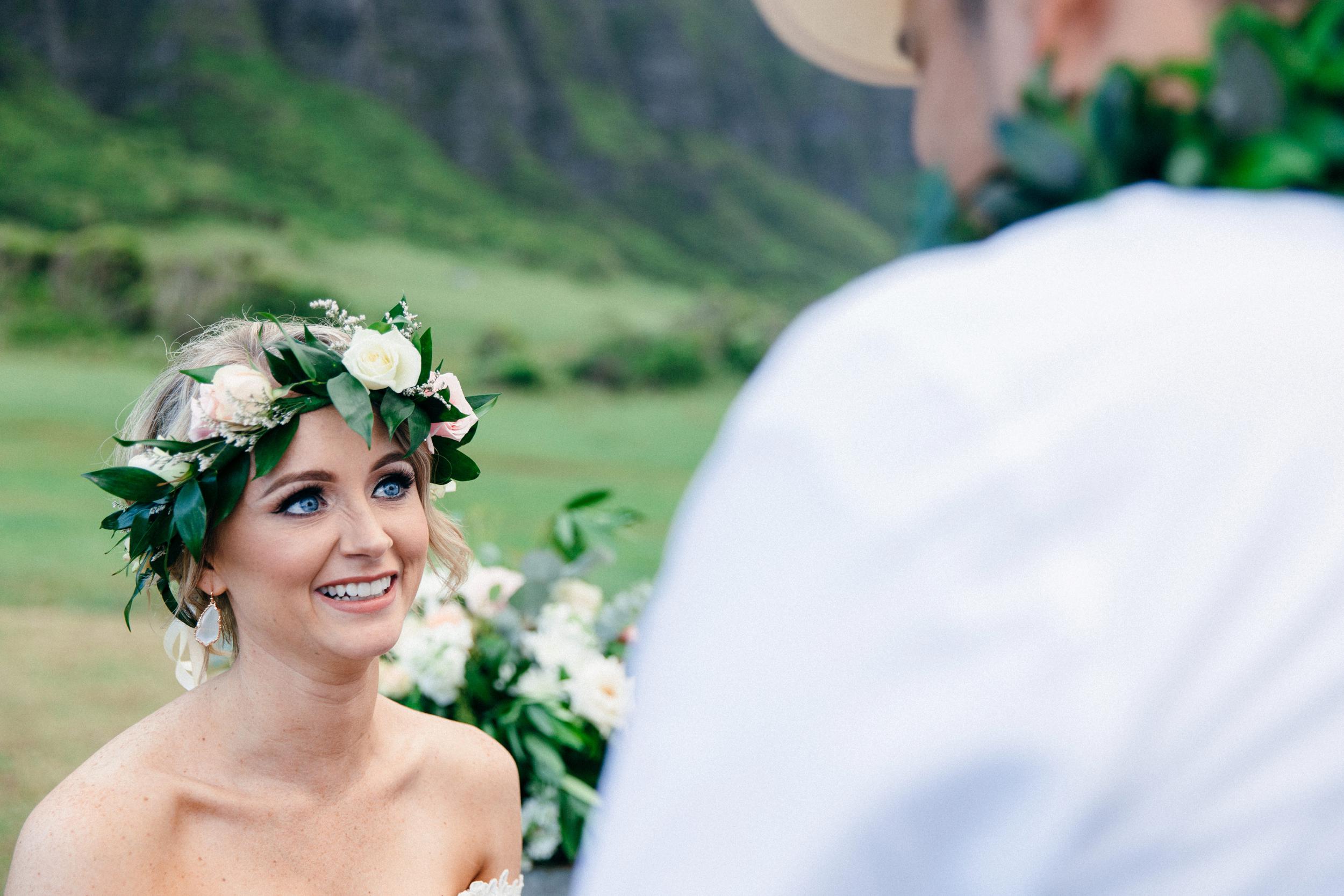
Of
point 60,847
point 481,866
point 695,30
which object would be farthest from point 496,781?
point 695,30

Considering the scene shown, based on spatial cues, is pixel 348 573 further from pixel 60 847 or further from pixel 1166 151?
pixel 1166 151

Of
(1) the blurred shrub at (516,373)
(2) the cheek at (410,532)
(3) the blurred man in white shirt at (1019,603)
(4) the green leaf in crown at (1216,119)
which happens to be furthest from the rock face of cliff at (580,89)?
(3) the blurred man in white shirt at (1019,603)

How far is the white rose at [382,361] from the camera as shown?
5.73 ft

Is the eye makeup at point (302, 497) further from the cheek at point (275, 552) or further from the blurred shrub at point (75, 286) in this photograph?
the blurred shrub at point (75, 286)

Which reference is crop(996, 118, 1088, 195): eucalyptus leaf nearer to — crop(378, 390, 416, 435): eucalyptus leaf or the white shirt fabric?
the white shirt fabric

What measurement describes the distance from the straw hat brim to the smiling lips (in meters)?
1.11

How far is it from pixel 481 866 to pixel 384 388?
2.94ft

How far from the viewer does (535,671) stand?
2.47m

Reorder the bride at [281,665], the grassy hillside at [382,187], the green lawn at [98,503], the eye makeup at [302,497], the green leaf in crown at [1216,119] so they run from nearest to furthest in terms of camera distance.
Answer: the green leaf in crown at [1216,119]
the bride at [281,665]
the eye makeup at [302,497]
the green lawn at [98,503]
the grassy hillside at [382,187]

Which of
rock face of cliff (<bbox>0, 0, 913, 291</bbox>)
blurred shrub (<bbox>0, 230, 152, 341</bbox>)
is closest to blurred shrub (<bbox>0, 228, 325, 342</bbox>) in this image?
blurred shrub (<bbox>0, 230, 152, 341</bbox>)

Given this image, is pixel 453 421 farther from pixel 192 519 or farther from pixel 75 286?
pixel 75 286

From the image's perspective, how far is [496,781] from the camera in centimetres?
201

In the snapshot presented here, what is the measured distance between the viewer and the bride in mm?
1606

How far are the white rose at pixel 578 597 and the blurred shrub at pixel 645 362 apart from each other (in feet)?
20.4
